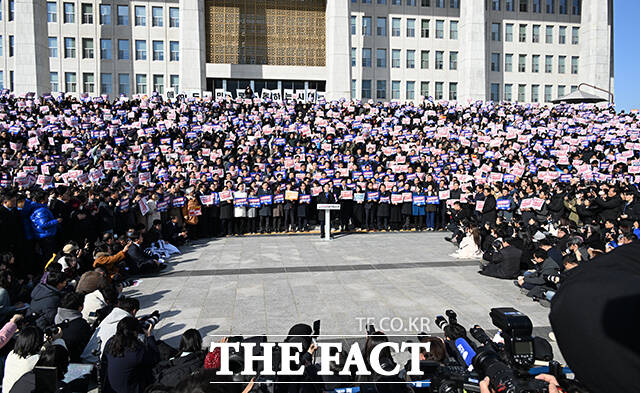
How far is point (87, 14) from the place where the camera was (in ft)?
165

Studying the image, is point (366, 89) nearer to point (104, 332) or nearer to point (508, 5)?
point (508, 5)

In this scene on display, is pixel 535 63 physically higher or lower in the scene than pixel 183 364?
higher

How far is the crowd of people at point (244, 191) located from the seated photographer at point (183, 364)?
0.03 metres

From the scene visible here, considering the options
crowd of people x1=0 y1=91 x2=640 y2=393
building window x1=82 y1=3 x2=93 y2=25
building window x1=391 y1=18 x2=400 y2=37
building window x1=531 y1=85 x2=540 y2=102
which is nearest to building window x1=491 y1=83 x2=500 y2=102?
building window x1=531 y1=85 x2=540 y2=102

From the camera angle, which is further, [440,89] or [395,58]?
[440,89]

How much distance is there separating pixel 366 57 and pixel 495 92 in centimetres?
1731

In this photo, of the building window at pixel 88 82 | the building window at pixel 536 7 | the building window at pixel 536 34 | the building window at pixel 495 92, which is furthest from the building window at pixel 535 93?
the building window at pixel 88 82

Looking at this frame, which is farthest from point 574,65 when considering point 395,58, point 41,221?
point 41,221

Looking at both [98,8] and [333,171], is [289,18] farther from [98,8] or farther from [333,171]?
[333,171]

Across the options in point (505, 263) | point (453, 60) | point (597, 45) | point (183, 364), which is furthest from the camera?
point (453, 60)

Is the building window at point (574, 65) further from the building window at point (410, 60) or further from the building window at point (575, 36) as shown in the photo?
the building window at point (410, 60)

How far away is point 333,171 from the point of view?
19312 millimetres

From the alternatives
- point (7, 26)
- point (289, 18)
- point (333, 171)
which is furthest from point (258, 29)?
point (333, 171)

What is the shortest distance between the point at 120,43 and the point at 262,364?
55.1 m
